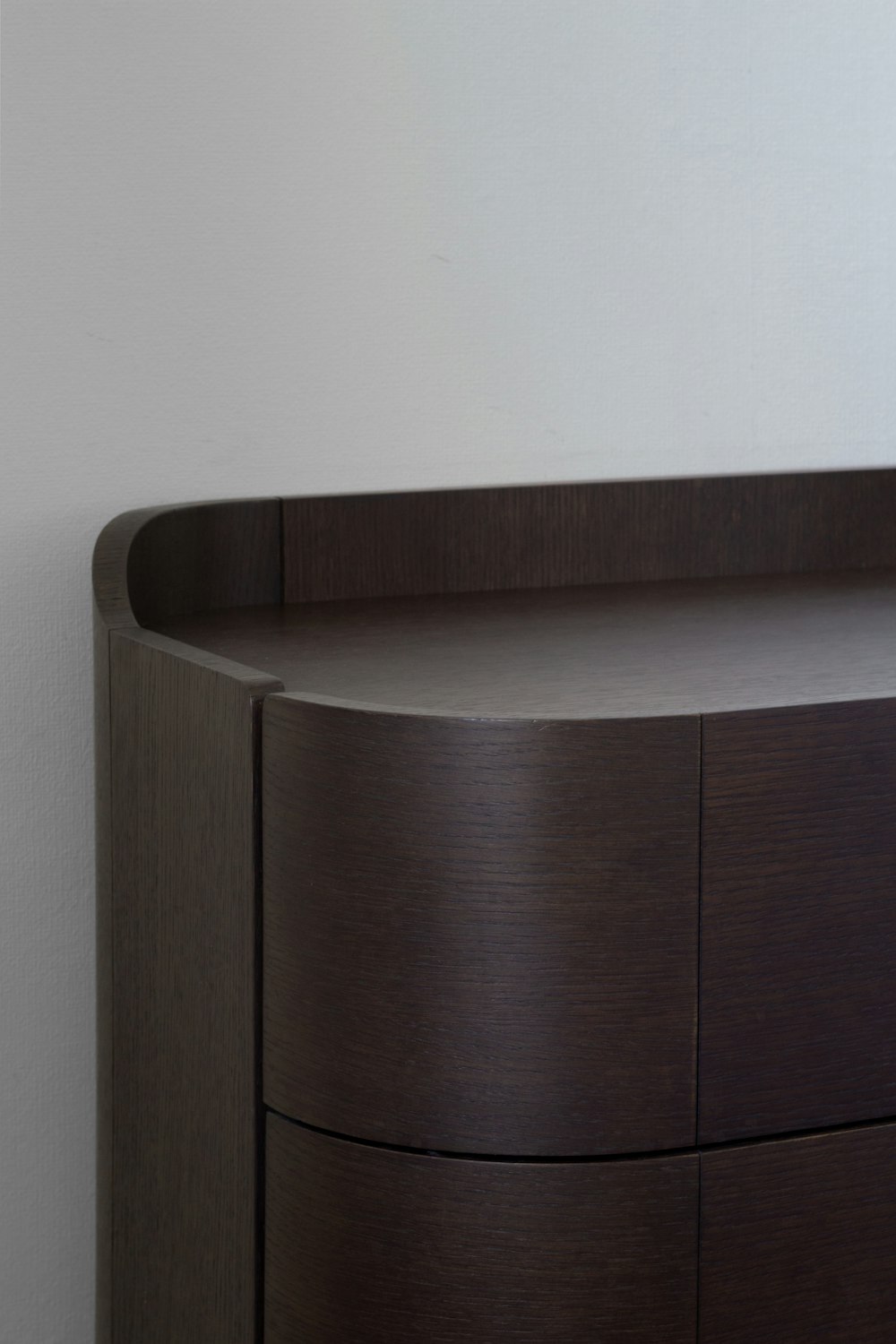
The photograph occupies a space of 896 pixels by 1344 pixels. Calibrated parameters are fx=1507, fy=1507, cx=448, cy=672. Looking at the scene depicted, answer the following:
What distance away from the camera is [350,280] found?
120 cm

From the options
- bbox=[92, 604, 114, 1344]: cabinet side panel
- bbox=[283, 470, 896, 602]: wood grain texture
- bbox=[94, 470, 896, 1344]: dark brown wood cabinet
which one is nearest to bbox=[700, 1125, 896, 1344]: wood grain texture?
bbox=[94, 470, 896, 1344]: dark brown wood cabinet

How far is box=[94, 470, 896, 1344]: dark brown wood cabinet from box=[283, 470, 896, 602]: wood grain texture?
31 cm

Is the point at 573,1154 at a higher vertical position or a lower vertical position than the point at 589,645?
lower

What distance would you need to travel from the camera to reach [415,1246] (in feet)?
2.45

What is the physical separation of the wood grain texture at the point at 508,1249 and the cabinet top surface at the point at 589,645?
0.23 m

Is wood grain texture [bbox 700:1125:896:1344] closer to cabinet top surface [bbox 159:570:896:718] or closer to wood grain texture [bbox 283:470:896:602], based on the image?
cabinet top surface [bbox 159:570:896:718]

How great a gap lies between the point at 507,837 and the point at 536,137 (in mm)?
739

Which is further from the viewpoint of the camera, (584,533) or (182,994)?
(584,533)

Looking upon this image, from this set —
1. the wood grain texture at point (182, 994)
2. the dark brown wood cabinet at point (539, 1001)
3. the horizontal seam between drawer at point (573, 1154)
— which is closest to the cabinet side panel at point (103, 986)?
the wood grain texture at point (182, 994)

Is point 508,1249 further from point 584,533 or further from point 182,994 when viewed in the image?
point 584,533

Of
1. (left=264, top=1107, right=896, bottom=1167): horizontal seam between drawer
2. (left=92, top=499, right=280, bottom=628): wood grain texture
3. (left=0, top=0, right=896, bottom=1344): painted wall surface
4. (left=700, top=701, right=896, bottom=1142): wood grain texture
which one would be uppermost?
(left=0, top=0, right=896, bottom=1344): painted wall surface

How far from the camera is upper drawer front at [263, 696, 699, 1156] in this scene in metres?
0.72

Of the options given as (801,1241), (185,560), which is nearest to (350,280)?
(185,560)

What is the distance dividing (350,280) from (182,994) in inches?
23.3
